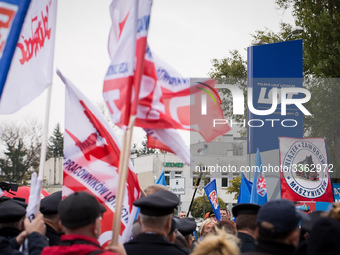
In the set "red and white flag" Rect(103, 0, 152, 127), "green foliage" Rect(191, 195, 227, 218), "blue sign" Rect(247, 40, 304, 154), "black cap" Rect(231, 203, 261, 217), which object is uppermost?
"blue sign" Rect(247, 40, 304, 154)

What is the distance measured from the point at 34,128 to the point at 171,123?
55305 millimetres

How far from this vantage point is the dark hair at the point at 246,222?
17.3ft

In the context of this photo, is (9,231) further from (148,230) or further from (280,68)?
(280,68)

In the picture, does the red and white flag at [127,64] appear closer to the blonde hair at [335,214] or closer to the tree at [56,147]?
the blonde hair at [335,214]

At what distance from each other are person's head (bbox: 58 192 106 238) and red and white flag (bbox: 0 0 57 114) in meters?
1.51

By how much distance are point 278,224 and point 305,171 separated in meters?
8.31

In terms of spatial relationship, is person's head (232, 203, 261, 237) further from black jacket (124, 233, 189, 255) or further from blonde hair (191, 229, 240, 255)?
blonde hair (191, 229, 240, 255)

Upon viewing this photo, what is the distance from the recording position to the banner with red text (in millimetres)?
11609

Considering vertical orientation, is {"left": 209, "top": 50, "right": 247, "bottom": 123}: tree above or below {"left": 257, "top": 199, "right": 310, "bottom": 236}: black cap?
above

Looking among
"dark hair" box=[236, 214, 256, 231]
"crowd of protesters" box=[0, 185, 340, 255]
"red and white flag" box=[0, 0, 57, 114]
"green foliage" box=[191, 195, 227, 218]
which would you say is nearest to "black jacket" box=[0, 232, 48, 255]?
"crowd of protesters" box=[0, 185, 340, 255]

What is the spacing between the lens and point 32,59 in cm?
527

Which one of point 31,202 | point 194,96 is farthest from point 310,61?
point 31,202

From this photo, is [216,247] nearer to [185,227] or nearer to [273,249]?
[273,249]

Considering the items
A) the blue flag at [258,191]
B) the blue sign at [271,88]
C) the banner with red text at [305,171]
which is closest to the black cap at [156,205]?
the blue flag at [258,191]
